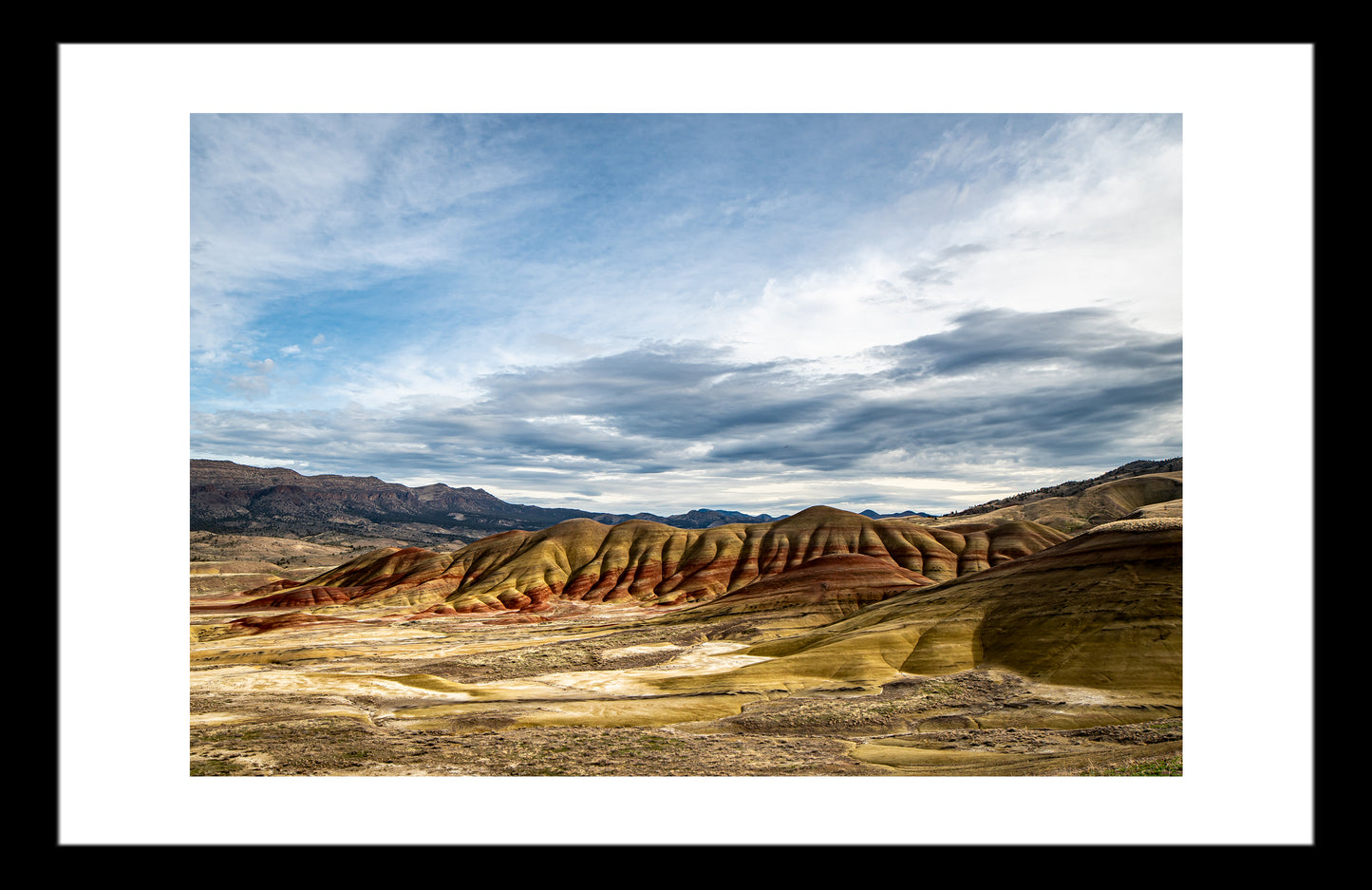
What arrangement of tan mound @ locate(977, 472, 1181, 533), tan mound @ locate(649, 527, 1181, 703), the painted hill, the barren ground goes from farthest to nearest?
tan mound @ locate(977, 472, 1181, 533)
the painted hill
tan mound @ locate(649, 527, 1181, 703)
the barren ground

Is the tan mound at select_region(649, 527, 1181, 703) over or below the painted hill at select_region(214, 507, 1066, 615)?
over

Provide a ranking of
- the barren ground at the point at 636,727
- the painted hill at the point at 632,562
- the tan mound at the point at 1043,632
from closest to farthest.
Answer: the barren ground at the point at 636,727 → the tan mound at the point at 1043,632 → the painted hill at the point at 632,562

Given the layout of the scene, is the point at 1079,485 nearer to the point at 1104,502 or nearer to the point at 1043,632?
the point at 1104,502

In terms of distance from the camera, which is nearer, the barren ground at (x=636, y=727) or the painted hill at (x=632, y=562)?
the barren ground at (x=636, y=727)

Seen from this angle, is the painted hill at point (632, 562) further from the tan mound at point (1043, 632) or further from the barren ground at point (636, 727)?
the barren ground at point (636, 727)

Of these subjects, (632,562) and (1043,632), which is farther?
(632,562)

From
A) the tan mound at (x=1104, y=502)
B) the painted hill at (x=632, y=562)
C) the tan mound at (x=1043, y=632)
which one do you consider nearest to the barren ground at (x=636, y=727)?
the tan mound at (x=1043, y=632)

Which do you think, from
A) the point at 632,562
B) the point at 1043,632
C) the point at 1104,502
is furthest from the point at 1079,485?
the point at 1043,632

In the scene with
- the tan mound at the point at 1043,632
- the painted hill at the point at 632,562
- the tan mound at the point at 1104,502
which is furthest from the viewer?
the tan mound at the point at 1104,502

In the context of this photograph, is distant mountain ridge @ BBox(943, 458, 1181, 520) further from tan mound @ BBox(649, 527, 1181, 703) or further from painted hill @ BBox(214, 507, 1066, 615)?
tan mound @ BBox(649, 527, 1181, 703)

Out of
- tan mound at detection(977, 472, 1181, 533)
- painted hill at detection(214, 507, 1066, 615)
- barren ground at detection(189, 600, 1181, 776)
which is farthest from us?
tan mound at detection(977, 472, 1181, 533)

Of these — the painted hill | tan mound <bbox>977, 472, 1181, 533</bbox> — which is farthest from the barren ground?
tan mound <bbox>977, 472, 1181, 533</bbox>
